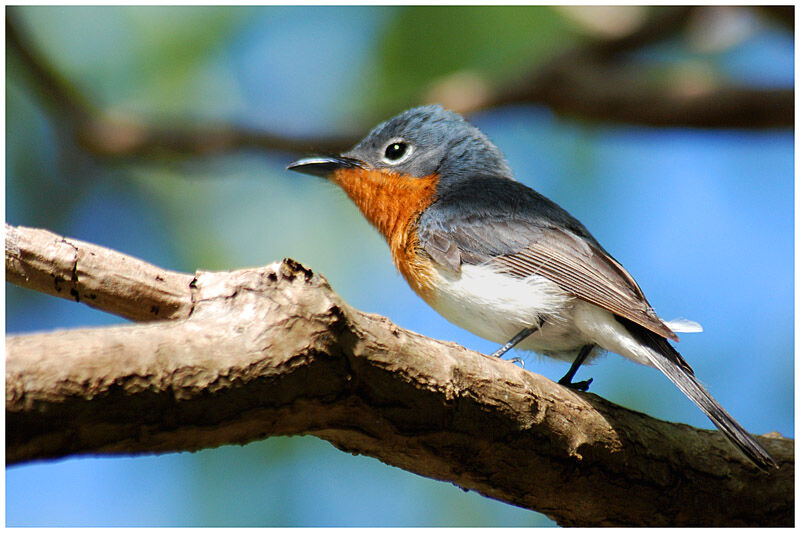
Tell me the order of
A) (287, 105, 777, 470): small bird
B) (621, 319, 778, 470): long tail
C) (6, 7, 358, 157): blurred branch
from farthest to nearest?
1. (6, 7, 358, 157): blurred branch
2. (287, 105, 777, 470): small bird
3. (621, 319, 778, 470): long tail

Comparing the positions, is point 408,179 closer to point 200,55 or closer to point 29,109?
point 200,55

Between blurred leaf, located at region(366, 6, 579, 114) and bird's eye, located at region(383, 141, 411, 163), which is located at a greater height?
blurred leaf, located at region(366, 6, 579, 114)

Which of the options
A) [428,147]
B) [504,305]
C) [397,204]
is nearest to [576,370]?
[504,305]

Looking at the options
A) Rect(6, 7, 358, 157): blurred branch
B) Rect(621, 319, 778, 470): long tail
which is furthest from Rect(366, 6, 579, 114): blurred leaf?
Rect(621, 319, 778, 470): long tail

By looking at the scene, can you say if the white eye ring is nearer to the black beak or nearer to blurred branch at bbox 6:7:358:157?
the black beak

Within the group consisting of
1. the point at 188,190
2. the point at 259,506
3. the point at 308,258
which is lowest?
the point at 259,506

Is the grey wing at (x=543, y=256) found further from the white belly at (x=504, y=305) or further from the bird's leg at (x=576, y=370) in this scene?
the bird's leg at (x=576, y=370)

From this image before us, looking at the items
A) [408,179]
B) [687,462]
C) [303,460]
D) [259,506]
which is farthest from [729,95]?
[259,506]
